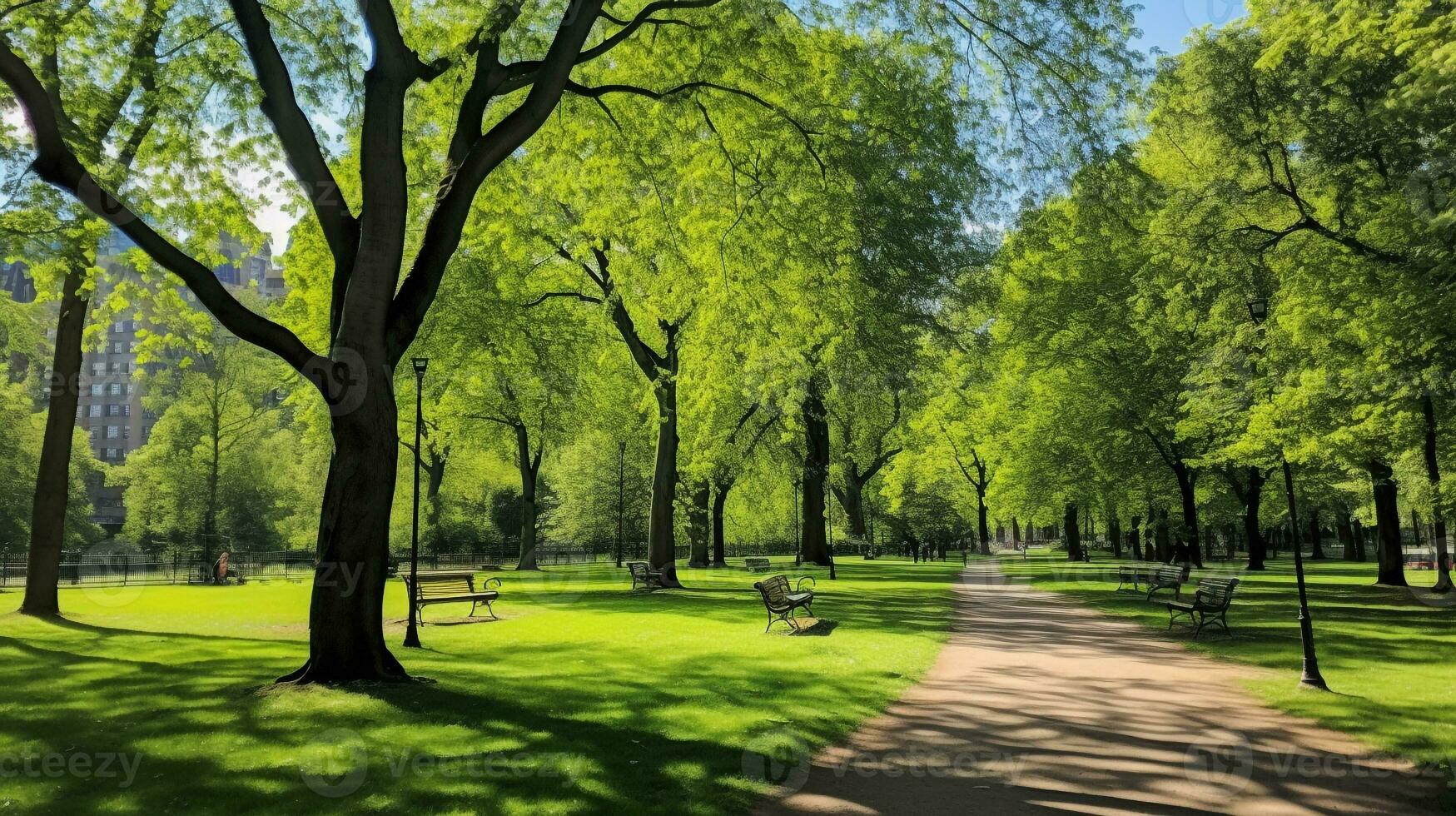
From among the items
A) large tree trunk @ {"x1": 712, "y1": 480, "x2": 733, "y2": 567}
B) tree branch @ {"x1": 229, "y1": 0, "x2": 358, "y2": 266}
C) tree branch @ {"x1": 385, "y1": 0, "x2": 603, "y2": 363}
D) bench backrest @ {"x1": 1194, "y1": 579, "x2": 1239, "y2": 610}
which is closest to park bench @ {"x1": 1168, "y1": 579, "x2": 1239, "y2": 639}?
bench backrest @ {"x1": 1194, "y1": 579, "x2": 1239, "y2": 610}

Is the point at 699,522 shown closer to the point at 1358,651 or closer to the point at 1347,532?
the point at 1358,651

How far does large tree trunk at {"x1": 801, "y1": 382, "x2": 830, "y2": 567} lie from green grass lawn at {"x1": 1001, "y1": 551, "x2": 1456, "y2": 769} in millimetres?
11672

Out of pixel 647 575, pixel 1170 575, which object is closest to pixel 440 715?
pixel 647 575

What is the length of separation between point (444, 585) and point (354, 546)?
10.7 metres

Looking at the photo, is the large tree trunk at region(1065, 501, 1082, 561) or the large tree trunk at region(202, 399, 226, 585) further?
the large tree trunk at region(1065, 501, 1082, 561)

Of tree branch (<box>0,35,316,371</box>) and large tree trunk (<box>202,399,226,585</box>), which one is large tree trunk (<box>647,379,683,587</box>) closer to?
tree branch (<box>0,35,316,371</box>)

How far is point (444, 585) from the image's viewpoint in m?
19.1

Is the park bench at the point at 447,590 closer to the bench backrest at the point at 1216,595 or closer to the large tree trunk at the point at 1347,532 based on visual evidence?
the bench backrest at the point at 1216,595

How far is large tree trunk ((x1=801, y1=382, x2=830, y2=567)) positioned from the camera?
3612 centimetres

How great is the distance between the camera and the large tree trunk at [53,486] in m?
16.3

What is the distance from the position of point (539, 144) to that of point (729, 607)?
11.2 metres

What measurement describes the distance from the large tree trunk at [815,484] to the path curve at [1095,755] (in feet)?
79.7

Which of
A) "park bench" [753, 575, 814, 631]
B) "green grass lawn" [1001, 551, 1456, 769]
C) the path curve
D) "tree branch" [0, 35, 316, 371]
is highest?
"tree branch" [0, 35, 316, 371]

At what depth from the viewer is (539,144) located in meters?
15.1
